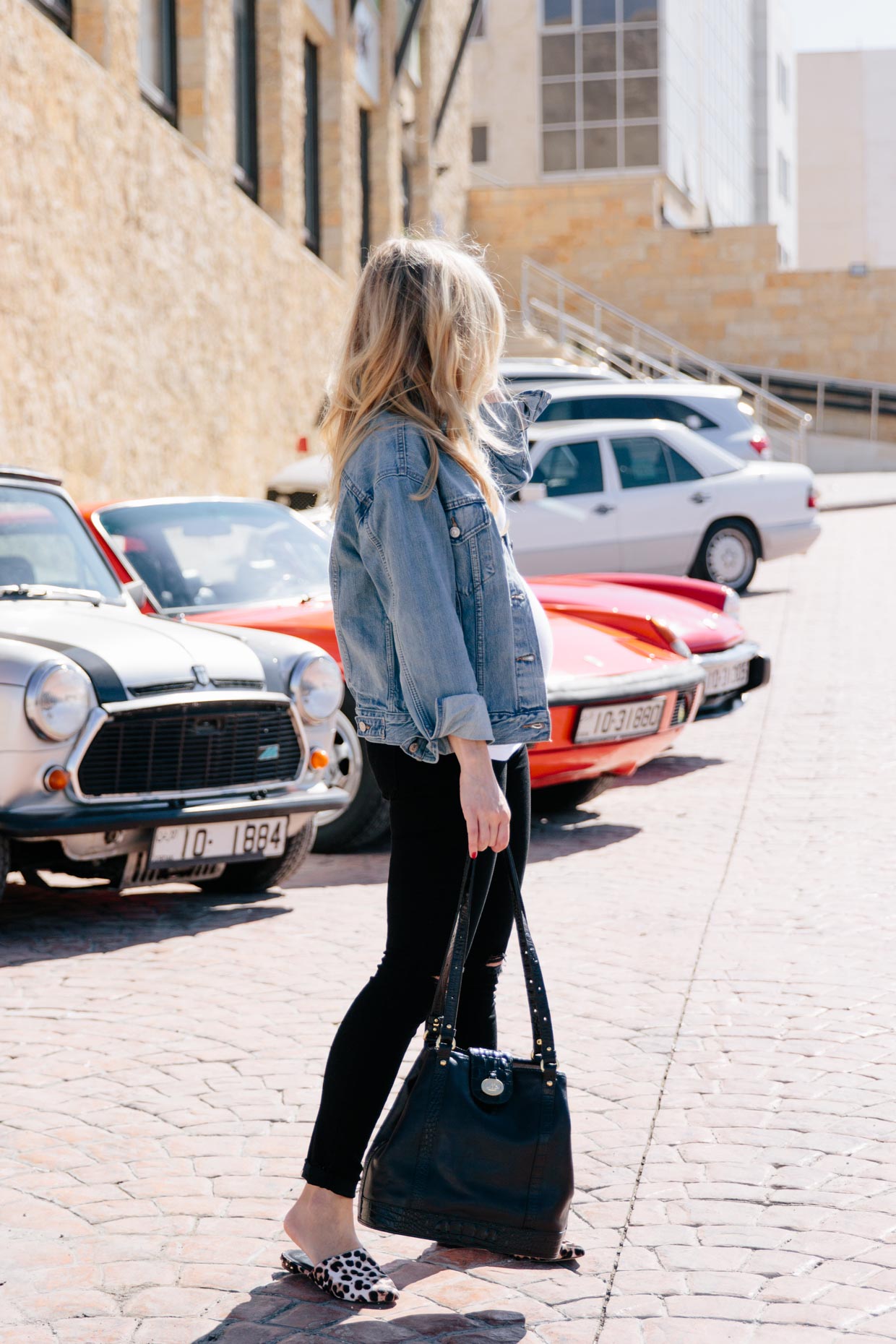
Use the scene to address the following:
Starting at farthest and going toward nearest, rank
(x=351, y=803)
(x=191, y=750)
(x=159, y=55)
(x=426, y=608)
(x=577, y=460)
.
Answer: (x=159, y=55) < (x=577, y=460) < (x=351, y=803) < (x=191, y=750) < (x=426, y=608)

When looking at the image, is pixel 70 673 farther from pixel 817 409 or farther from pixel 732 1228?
pixel 817 409

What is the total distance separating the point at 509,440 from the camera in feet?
9.89

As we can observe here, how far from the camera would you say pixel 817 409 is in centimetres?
3812

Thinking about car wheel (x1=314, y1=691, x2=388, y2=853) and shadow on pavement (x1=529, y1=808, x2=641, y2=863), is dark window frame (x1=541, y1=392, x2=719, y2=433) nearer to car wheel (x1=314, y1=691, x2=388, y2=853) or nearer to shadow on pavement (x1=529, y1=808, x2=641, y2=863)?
shadow on pavement (x1=529, y1=808, x2=641, y2=863)

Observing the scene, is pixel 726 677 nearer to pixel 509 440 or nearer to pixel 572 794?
pixel 572 794

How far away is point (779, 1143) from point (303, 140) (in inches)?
879

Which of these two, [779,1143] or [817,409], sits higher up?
[817,409]

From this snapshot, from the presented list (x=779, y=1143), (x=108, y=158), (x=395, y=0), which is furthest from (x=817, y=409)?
(x=779, y=1143)

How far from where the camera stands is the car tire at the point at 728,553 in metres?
15.7

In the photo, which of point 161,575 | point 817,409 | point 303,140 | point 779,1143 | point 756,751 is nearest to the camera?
point 779,1143

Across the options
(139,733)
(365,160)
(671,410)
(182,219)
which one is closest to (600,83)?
(365,160)

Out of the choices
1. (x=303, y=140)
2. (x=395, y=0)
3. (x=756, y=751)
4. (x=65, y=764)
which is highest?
(x=395, y=0)

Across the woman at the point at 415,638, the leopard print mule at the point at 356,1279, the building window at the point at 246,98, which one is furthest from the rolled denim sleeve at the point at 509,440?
the building window at the point at 246,98

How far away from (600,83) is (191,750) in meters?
40.2
